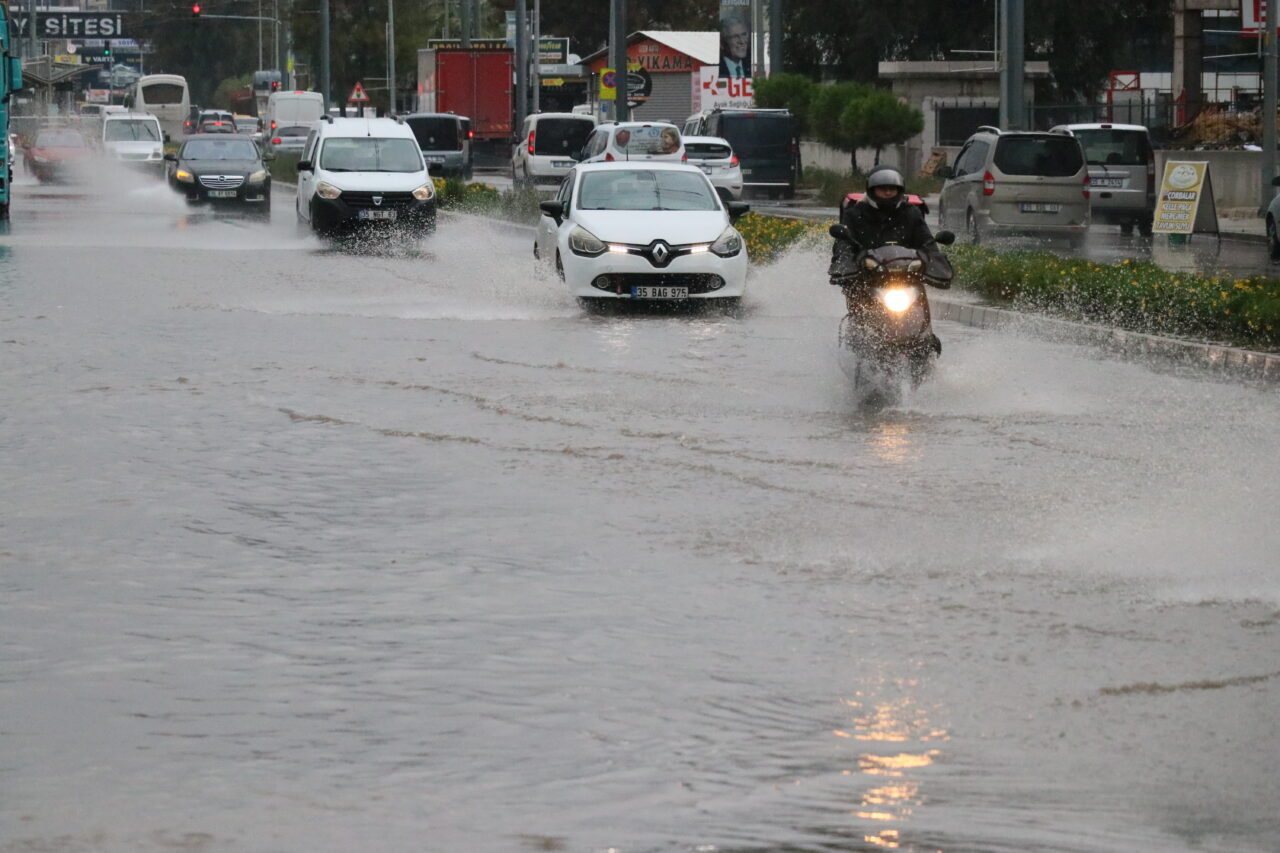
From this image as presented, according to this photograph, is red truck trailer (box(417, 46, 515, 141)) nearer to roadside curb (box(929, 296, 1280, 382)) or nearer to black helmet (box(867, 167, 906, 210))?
roadside curb (box(929, 296, 1280, 382))

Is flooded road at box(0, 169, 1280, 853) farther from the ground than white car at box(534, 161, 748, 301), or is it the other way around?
white car at box(534, 161, 748, 301)

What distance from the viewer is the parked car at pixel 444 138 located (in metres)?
59.0

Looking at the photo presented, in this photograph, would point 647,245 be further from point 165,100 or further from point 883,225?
point 165,100

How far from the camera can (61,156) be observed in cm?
6031

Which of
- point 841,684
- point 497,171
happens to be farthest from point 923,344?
point 497,171

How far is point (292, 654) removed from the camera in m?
6.97

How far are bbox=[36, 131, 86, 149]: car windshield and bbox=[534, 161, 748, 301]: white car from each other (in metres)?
41.1

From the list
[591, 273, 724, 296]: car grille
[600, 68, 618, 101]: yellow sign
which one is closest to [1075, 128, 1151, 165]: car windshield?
[600, 68, 618, 101]: yellow sign

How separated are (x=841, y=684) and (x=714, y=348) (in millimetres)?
10897

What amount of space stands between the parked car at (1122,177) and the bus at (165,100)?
2862 inches

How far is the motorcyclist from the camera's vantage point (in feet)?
46.8

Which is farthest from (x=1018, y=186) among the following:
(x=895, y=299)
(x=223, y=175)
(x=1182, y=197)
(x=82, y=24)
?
(x=82, y=24)

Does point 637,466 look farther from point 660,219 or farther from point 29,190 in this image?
point 29,190

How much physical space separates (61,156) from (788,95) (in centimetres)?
1952
